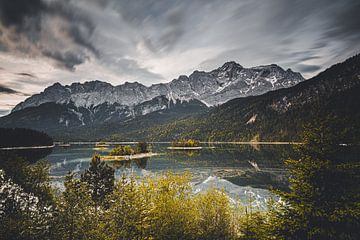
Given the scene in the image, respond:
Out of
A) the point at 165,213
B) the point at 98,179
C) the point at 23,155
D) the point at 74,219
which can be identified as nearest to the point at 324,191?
the point at 165,213

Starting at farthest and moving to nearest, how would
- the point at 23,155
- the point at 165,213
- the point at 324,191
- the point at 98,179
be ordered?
the point at 23,155 < the point at 98,179 < the point at 165,213 < the point at 324,191

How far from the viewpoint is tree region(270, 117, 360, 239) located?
18141 millimetres

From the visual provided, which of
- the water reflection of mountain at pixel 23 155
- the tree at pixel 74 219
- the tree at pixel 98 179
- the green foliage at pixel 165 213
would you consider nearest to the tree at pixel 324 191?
the green foliage at pixel 165 213

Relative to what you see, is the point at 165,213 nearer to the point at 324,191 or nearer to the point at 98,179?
the point at 324,191

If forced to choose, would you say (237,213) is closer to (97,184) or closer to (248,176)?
(97,184)

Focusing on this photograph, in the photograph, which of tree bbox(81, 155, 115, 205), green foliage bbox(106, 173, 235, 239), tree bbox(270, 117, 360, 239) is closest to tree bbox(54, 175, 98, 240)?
green foliage bbox(106, 173, 235, 239)

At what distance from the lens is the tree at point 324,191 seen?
59.5 ft

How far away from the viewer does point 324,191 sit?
65.5ft

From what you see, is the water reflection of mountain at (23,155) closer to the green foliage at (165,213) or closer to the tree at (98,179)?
the tree at (98,179)

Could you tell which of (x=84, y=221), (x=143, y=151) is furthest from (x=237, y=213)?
(x=143, y=151)

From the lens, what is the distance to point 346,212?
17.9 m

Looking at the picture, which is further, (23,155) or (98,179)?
(23,155)

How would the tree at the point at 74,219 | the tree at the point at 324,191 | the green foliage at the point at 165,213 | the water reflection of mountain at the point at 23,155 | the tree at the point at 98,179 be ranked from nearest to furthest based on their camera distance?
the tree at the point at 324,191
the tree at the point at 74,219
the green foliage at the point at 165,213
the water reflection of mountain at the point at 23,155
the tree at the point at 98,179

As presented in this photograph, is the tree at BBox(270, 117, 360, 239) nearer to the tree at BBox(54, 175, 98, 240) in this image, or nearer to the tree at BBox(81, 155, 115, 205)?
the tree at BBox(54, 175, 98, 240)
